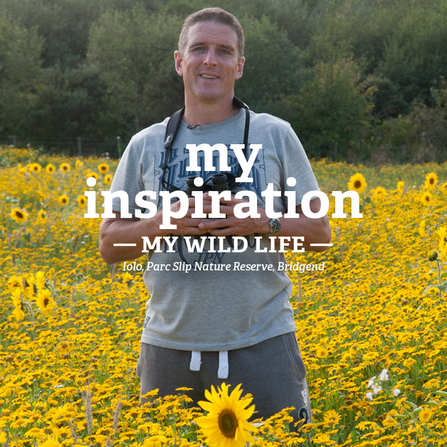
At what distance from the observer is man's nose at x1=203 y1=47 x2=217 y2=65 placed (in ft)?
7.41

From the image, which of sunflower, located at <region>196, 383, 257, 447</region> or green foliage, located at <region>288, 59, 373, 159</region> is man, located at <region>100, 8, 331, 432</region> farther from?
green foliage, located at <region>288, 59, 373, 159</region>

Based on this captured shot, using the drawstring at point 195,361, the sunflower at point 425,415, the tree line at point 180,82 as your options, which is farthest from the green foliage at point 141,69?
the sunflower at point 425,415

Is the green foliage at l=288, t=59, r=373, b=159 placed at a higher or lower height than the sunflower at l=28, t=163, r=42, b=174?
higher

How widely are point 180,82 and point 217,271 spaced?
87.4 feet

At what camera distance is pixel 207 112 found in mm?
2332

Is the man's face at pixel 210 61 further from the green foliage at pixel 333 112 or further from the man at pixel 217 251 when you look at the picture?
the green foliage at pixel 333 112

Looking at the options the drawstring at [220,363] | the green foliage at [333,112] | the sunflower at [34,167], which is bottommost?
the drawstring at [220,363]

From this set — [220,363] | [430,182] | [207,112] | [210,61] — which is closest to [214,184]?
[207,112]

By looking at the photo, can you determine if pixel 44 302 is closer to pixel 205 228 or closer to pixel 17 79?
pixel 205 228

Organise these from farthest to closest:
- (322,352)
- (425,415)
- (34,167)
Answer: (34,167) → (322,352) → (425,415)

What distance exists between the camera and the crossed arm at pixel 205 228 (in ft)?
6.80

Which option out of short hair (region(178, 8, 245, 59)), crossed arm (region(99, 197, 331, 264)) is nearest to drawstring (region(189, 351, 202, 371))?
crossed arm (region(99, 197, 331, 264))

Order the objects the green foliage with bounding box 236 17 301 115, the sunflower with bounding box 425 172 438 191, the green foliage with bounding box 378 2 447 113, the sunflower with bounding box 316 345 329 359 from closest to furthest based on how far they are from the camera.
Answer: the sunflower with bounding box 316 345 329 359
the sunflower with bounding box 425 172 438 191
the green foliage with bounding box 236 17 301 115
the green foliage with bounding box 378 2 447 113

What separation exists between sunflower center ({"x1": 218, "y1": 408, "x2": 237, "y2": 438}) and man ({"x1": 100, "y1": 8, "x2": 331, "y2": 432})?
918 millimetres
